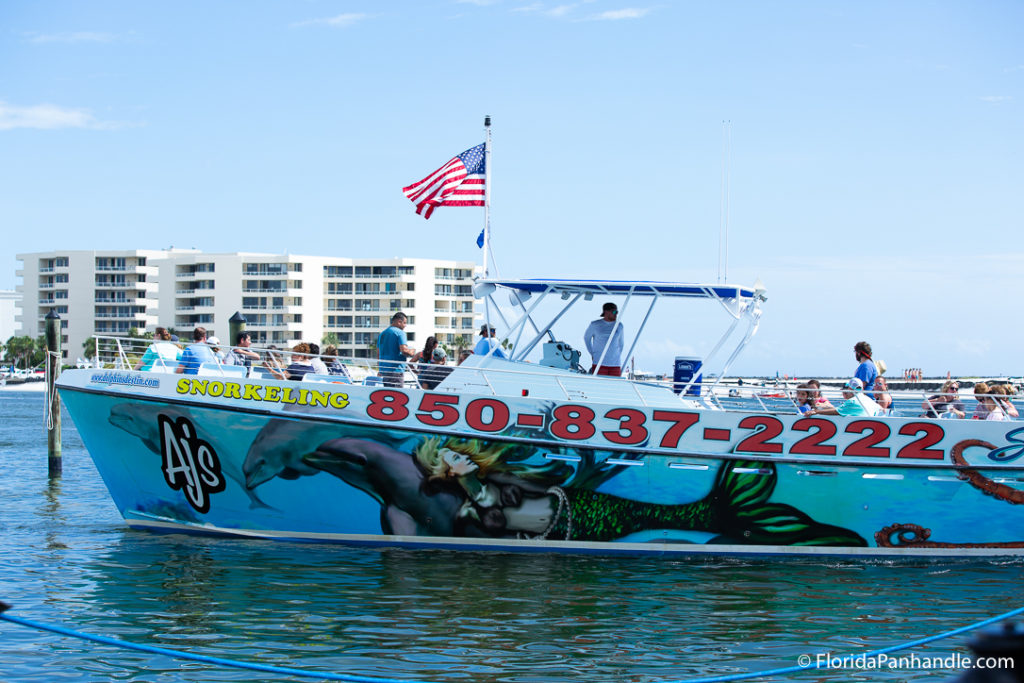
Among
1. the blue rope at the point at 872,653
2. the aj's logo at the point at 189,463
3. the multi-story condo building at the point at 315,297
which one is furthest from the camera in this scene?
the multi-story condo building at the point at 315,297

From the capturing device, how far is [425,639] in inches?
313

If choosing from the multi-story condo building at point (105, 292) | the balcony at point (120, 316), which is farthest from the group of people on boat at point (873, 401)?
the balcony at point (120, 316)

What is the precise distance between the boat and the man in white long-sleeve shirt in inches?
13.2

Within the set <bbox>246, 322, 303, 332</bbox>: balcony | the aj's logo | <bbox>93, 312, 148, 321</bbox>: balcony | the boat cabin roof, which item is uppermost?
<bbox>93, 312, 148, 321</bbox>: balcony

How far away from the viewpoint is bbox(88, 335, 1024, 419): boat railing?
11.0 m

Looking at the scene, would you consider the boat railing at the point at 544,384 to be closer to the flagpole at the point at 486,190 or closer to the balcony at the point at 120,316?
the flagpole at the point at 486,190

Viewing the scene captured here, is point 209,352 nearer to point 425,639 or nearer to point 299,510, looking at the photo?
point 299,510

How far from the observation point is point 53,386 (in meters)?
18.2

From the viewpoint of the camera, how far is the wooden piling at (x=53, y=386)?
58.0 ft

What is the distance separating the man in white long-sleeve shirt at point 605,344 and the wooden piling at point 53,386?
33.6ft

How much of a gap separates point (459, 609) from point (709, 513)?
3.29m

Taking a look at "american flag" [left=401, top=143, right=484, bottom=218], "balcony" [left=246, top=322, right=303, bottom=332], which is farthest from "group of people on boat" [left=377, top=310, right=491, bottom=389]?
"balcony" [left=246, top=322, right=303, bottom=332]

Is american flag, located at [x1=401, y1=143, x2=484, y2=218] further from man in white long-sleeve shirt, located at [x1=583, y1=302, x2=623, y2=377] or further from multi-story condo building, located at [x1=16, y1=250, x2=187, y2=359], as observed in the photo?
multi-story condo building, located at [x1=16, y1=250, x2=187, y2=359]

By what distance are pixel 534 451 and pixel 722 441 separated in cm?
207
